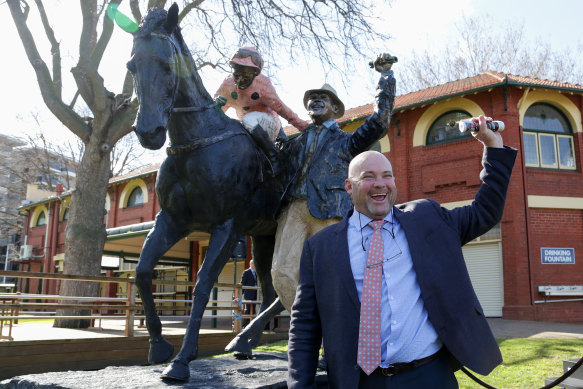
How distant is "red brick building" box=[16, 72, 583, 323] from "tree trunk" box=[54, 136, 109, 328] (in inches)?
192

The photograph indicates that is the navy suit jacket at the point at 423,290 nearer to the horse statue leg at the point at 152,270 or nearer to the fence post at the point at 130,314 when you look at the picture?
the horse statue leg at the point at 152,270

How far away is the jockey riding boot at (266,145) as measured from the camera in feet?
12.6

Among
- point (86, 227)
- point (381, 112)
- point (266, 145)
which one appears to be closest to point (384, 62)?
point (381, 112)

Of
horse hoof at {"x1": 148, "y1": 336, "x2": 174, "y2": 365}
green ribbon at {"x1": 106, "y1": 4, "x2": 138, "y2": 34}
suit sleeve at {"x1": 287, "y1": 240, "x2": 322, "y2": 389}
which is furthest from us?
horse hoof at {"x1": 148, "y1": 336, "x2": 174, "y2": 365}

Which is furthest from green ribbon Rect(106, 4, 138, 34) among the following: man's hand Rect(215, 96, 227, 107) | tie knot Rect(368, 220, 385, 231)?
tie knot Rect(368, 220, 385, 231)

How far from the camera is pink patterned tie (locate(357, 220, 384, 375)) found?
2.00m

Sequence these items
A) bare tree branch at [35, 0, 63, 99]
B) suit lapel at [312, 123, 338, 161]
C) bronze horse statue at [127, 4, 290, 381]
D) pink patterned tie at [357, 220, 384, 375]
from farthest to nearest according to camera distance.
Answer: bare tree branch at [35, 0, 63, 99] → suit lapel at [312, 123, 338, 161] → bronze horse statue at [127, 4, 290, 381] → pink patterned tie at [357, 220, 384, 375]

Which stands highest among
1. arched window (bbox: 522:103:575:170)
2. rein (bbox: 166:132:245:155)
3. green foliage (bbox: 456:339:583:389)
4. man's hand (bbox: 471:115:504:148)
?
arched window (bbox: 522:103:575:170)

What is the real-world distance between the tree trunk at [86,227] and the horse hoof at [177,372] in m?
9.54

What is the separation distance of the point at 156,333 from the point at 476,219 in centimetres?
242

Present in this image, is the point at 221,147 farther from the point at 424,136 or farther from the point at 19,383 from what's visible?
the point at 424,136

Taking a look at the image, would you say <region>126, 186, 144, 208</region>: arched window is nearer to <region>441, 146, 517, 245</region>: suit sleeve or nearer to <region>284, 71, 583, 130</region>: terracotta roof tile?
<region>284, 71, 583, 130</region>: terracotta roof tile

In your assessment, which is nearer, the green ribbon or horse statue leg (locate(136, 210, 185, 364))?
the green ribbon

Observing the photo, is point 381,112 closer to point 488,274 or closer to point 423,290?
point 423,290
